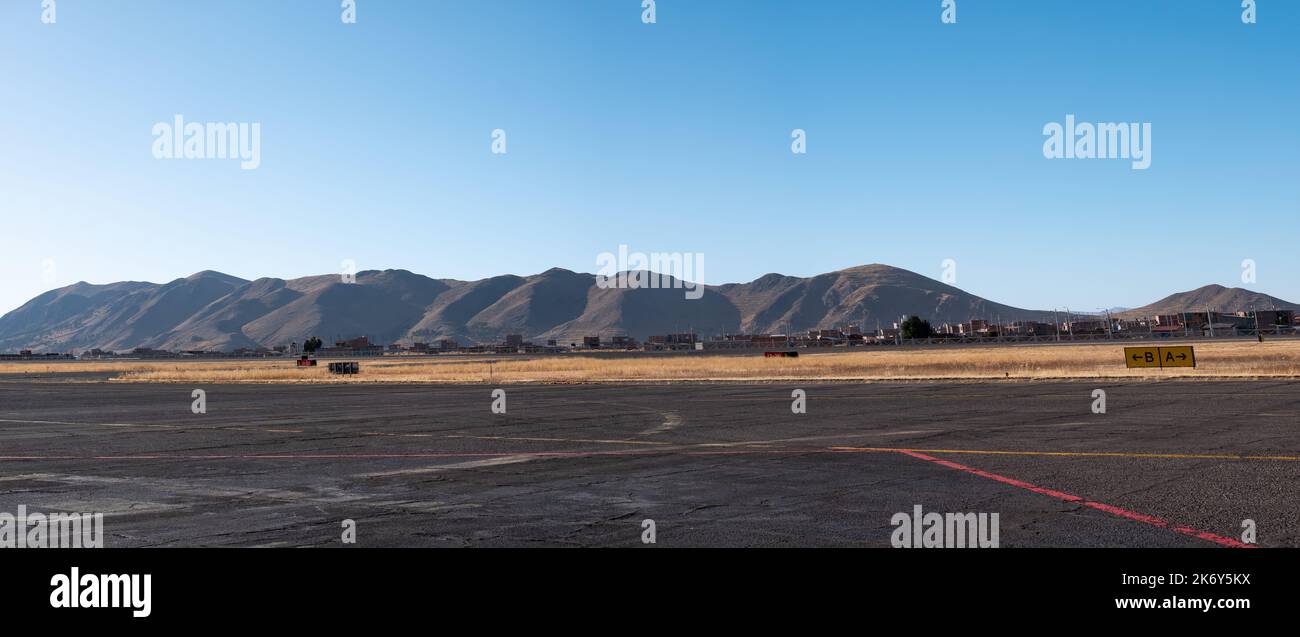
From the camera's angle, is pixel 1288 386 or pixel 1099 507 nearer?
pixel 1099 507

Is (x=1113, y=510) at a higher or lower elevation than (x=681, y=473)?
higher

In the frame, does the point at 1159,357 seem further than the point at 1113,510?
Yes

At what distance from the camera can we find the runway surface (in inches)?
343

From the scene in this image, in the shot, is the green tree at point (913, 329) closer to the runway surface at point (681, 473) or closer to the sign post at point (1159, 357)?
the sign post at point (1159, 357)

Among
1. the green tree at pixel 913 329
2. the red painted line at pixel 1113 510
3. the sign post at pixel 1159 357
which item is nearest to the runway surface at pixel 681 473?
the red painted line at pixel 1113 510

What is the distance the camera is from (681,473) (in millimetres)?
12836

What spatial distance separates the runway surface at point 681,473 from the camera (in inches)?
343

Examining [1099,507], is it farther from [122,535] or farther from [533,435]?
[533,435]

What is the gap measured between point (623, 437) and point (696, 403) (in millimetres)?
11022

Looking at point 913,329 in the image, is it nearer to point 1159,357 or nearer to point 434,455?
point 1159,357

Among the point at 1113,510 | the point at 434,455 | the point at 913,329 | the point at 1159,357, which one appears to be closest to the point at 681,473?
the point at 434,455
